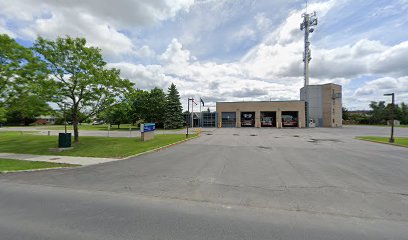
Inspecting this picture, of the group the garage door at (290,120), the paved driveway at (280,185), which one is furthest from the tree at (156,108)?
the paved driveway at (280,185)

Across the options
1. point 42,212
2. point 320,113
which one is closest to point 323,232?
point 42,212

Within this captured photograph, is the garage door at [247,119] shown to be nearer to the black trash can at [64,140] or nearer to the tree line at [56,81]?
the tree line at [56,81]

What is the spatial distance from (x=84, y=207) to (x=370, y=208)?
6.95 m

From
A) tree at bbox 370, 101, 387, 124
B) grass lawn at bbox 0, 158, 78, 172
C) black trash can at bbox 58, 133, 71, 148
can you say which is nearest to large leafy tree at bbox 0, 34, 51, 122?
black trash can at bbox 58, 133, 71, 148

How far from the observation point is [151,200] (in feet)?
16.4

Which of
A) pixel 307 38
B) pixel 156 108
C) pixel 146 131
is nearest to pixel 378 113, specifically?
pixel 307 38

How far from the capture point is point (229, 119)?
50.2 m

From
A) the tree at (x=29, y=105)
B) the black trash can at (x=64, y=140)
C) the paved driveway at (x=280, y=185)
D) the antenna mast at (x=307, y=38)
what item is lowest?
the paved driveway at (x=280, y=185)

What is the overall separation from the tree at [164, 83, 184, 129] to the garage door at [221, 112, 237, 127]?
40.5ft

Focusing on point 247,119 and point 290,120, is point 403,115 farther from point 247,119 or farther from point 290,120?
point 247,119

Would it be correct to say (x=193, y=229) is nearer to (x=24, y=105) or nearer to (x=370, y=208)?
(x=370, y=208)

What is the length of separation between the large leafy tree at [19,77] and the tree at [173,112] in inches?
1076

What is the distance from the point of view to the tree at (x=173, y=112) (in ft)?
140

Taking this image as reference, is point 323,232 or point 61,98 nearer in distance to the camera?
point 323,232
